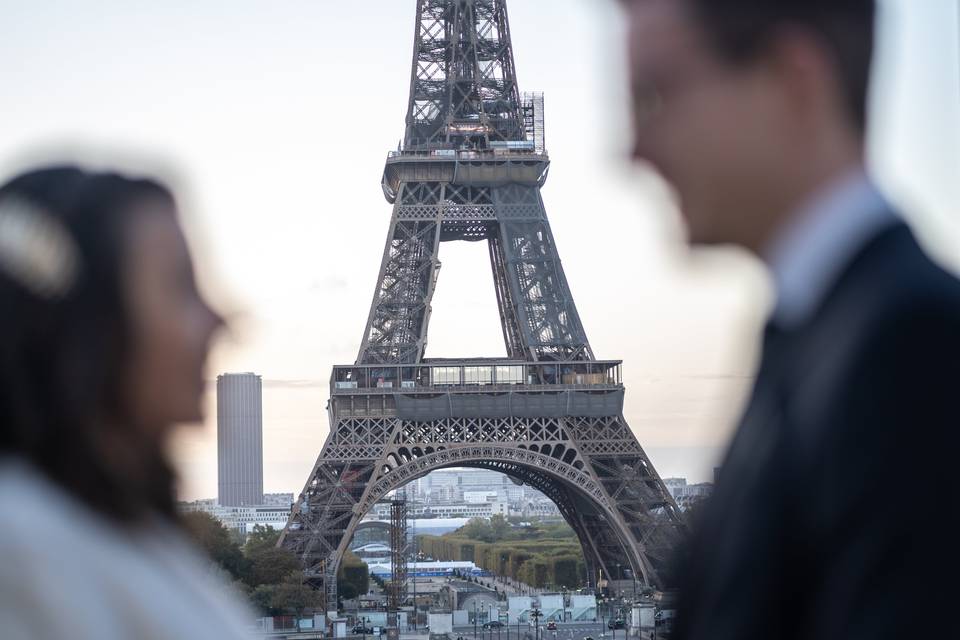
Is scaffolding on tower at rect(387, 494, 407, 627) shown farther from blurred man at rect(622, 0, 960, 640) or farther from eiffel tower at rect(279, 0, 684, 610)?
blurred man at rect(622, 0, 960, 640)

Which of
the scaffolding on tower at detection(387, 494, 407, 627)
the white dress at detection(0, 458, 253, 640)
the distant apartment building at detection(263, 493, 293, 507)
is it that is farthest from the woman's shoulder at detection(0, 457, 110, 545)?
the distant apartment building at detection(263, 493, 293, 507)

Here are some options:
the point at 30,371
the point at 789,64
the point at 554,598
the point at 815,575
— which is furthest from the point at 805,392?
the point at 554,598

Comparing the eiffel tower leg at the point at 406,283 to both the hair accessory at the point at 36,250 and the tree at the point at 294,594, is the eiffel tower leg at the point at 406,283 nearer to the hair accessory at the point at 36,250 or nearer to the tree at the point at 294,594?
the tree at the point at 294,594

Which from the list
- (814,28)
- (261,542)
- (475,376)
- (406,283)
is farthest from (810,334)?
(261,542)

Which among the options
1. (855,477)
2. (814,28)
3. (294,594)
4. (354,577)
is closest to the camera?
(855,477)

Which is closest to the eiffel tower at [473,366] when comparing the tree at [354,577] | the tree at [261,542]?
the tree at [261,542]

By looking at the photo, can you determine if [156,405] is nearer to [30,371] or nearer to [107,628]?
[30,371]

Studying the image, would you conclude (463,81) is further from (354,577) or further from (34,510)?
(34,510)

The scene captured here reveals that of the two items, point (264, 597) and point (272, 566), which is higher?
point (272, 566)
